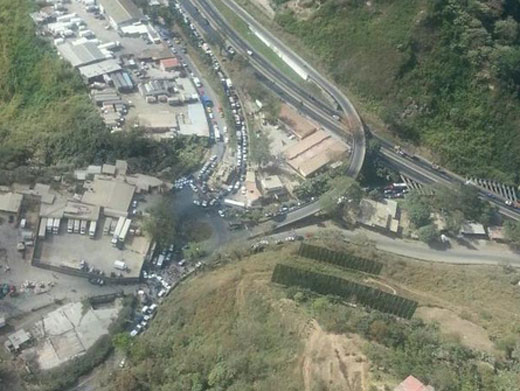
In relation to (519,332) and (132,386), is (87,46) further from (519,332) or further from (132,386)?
(519,332)

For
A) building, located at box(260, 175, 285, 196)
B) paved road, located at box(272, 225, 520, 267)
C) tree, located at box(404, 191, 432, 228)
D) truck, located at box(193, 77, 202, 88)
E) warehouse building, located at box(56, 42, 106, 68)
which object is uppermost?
warehouse building, located at box(56, 42, 106, 68)

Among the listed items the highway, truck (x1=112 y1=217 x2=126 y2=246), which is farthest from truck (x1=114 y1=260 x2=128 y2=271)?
the highway

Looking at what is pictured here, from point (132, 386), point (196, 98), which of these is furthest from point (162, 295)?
Result: point (196, 98)

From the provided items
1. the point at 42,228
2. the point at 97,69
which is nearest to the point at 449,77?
the point at 97,69

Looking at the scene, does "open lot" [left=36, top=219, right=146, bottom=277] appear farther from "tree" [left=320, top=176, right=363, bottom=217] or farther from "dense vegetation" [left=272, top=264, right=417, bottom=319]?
"tree" [left=320, top=176, right=363, bottom=217]

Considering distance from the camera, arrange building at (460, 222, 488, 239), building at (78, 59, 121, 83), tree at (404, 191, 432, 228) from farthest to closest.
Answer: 1. building at (78, 59, 121, 83)
2. building at (460, 222, 488, 239)
3. tree at (404, 191, 432, 228)

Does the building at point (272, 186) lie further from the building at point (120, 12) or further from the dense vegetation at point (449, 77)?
the building at point (120, 12)

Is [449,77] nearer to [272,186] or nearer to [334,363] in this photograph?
[272,186]

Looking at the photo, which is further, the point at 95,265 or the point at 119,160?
the point at 119,160
